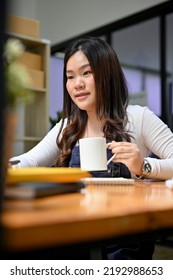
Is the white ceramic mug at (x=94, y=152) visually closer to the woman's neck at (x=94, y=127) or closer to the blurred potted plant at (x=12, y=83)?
the woman's neck at (x=94, y=127)

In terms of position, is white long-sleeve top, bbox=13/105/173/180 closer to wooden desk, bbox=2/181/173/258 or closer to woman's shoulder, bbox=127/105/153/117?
woman's shoulder, bbox=127/105/153/117

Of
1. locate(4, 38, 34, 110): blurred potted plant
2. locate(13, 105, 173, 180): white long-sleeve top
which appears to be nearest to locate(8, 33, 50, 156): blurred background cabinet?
locate(13, 105, 173, 180): white long-sleeve top

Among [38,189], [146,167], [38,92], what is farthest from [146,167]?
[38,92]

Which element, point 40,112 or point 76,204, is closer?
point 76,204

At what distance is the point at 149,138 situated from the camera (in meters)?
1.40

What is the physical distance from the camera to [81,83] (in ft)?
4.49

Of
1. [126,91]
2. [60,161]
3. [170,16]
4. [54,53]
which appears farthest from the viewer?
[54,53]

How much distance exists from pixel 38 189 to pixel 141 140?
3.36 feet

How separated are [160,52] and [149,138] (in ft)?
7.70

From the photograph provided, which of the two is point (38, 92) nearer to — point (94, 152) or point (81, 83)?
point (81, 83)

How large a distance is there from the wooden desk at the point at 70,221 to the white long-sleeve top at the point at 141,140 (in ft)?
2.79
